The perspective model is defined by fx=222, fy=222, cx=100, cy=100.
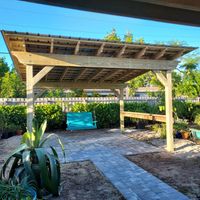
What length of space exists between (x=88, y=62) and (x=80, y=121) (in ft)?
14.3

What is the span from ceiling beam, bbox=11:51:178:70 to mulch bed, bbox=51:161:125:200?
2256 mm

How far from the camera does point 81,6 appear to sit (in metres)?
1.37

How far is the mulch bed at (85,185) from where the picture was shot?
9.93 ft

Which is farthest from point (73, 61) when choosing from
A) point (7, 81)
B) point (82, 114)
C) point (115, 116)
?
point (7, 81)

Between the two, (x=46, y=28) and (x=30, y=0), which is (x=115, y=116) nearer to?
(x=46, y=28)

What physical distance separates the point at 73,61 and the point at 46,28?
12.5 feet

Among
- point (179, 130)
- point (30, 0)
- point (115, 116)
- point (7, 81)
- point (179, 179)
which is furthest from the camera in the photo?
point (7, 81)

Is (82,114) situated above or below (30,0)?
below

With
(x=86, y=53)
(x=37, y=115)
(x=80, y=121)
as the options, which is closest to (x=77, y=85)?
(x=80, y=121)

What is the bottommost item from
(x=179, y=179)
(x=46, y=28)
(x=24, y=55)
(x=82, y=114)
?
(x=179, y=179)

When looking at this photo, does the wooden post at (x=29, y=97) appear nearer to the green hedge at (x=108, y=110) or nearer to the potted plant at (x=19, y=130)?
the potted plant at (x=19, y=130)

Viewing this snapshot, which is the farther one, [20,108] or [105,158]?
[20,108]

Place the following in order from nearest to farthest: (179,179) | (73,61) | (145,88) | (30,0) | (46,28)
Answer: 1. (30,0)
2. (179,179)
3. (73,61)
4. (46,28)
5. (145,88)

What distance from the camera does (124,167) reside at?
4355 mm
